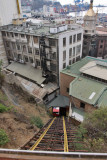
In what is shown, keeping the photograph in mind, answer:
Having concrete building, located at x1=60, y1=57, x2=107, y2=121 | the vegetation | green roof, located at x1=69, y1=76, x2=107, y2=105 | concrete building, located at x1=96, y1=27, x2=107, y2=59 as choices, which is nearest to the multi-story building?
concrete building, located at x1=60, y1=57, x2=107, y2=121

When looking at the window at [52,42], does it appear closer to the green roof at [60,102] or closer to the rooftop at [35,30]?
the rooftop at [35,30]

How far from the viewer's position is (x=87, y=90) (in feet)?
76.8

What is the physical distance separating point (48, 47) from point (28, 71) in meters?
11.1

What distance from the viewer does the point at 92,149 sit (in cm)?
1024

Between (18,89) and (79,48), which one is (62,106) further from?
(79,48)

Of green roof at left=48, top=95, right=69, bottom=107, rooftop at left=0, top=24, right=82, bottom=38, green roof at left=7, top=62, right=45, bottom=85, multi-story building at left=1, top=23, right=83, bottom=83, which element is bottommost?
green roof at left=48, top=95, right=69, bottom=107

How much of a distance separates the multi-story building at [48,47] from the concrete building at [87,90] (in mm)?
6060

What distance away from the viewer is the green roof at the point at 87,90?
21652 millimetres

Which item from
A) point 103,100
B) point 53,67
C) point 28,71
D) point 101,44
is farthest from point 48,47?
point 101,44

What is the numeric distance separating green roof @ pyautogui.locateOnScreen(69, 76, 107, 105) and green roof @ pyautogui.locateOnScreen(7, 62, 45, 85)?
1202 cm

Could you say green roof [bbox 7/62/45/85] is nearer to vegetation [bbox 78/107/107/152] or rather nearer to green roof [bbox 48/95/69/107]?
green roof [bbox 48/95/69/107]

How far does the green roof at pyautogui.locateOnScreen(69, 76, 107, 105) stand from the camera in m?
21.7

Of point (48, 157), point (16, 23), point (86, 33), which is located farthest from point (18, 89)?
point (86, 33)

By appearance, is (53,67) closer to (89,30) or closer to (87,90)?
(87,90)
